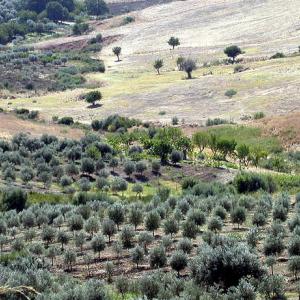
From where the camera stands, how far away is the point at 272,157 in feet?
192

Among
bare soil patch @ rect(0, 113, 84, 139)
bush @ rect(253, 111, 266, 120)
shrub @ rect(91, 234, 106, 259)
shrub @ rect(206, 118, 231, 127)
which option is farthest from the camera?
bush @ rect(253, 111, 266, 120)

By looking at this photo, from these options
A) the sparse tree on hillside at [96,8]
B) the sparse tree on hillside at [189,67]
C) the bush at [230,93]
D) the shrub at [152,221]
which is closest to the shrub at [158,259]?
the shrub at [152,221]

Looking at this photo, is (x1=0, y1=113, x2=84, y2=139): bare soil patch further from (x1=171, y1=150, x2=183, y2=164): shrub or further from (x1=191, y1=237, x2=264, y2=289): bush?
(x1=191, y1=237, x2=264, y2=289): bush

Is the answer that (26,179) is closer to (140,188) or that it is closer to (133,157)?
(140,188)

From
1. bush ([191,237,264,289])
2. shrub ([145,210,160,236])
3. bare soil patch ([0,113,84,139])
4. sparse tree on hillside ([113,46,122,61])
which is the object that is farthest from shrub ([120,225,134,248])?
sparse tree on hillside ([113,46,122,61])

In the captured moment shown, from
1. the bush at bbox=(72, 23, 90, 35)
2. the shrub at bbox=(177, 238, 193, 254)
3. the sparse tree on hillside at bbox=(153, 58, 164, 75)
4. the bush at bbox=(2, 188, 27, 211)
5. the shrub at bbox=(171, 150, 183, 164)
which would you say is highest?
the bush at bbox=(72, 23, 90, 35)

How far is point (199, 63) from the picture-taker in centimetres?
11281

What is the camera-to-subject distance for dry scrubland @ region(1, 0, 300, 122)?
81938mm

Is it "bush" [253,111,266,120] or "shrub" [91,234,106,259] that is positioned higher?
"shrub" [91,234,106,259]

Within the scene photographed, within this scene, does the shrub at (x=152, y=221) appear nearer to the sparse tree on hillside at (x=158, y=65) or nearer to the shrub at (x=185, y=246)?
the shrub at (x=185, y=246)

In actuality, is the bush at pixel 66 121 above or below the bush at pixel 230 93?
above

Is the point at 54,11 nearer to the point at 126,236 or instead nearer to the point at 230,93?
the point at 230,93

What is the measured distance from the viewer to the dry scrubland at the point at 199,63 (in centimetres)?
8194

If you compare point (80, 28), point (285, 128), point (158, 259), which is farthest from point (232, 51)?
point (158, 259)
